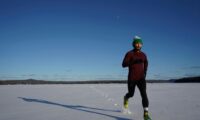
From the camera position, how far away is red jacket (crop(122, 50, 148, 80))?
618cm

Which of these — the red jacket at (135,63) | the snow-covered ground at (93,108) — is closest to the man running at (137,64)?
the red jacket at (135,63)

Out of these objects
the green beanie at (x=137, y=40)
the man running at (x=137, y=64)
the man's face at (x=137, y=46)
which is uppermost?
the green beanie at (x=137, y=40)

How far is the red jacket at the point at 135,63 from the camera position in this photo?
6184mm

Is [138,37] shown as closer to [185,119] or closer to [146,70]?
[146,70]

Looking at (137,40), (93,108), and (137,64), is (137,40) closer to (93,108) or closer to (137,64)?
(137,64)

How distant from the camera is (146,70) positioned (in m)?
6.35

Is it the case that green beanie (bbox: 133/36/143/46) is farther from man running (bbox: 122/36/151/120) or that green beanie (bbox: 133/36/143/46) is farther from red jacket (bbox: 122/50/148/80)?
red jacket (bbox: 122/50/148/80)

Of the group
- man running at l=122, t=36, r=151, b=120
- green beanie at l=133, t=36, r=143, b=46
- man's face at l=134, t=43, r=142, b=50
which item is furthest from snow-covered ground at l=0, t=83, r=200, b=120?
green beanie at l=133, t=36, r=143, b=46

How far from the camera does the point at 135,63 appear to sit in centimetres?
622

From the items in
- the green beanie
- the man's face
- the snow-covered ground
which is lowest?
the snow-covered ground

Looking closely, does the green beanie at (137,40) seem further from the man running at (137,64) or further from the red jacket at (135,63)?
the red jacket at (135,63)

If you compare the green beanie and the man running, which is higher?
the green beanie

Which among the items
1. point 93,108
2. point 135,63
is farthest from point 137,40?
point 93,108

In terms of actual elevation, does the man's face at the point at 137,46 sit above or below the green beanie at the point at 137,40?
below
